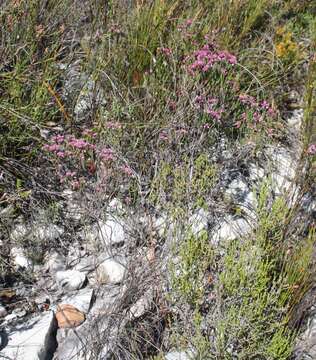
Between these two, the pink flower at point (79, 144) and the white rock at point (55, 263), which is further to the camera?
the pink flower at point (79, 144)

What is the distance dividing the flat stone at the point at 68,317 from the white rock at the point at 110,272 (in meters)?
0.24

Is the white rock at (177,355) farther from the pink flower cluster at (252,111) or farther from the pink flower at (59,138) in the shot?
the pink flower cluster at (252,111)

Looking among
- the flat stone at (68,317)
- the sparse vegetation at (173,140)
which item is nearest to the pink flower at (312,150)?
the sparse vegetation at (173,140)

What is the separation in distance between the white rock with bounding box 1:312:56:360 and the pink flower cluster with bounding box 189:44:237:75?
1.70 metres

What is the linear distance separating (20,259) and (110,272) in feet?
1.59

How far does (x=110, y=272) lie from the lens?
9.43 ft

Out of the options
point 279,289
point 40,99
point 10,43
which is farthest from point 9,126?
point 279,289

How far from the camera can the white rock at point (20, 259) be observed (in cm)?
283

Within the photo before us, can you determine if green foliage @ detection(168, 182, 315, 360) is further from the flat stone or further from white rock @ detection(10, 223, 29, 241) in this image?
white rock @ detection(10, 223, 29, 241)

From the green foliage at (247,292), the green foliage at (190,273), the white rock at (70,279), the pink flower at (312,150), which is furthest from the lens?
the pink flower at (312,150)

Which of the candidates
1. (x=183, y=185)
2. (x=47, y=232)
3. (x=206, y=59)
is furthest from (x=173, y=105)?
(x=47, y=232)

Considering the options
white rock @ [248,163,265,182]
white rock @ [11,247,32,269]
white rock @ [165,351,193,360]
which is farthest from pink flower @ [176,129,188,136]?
white rock @ [165,351,193,360]

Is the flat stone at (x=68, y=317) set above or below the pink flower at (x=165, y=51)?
below

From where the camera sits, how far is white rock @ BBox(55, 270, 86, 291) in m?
2.80
